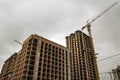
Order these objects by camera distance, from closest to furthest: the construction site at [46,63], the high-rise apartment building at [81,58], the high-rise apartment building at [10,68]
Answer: the construction site at [46,63] < the high-rise apartment building at [10,68] < the high-rise apartment building at [81,58]

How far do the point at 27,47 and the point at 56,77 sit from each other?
2871cm

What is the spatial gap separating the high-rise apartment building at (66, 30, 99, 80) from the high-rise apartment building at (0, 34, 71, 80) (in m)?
27.4

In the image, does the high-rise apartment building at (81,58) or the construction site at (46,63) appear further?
the high-rise apartment building at (81,58)

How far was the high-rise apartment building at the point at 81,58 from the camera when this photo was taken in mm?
110613

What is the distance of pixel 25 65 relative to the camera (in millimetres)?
70125

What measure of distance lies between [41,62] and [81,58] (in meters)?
54.8

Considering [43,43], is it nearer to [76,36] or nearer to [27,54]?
[27,54]

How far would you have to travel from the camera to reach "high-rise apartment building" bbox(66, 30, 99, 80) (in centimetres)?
11061

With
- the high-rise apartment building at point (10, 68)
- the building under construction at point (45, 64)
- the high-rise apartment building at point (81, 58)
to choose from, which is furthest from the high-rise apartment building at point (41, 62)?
the high-rise apartment building at point (81, 58)

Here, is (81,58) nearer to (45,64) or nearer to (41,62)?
(45,64)

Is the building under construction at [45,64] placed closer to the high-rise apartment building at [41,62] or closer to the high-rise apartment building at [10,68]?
the high-rise apartment building at [41,62]

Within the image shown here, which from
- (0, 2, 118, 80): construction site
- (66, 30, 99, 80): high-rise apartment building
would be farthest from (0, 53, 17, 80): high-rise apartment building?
(66, 30, 99, 80): high-rise apartment building

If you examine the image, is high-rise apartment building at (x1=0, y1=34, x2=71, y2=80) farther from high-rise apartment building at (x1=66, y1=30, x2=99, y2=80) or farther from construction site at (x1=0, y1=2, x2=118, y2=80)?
high-rise apartment building at (x1=66, y1=30, x2=99, y2=80)

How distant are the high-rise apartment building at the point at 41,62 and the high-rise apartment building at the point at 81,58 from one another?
2740 cm
